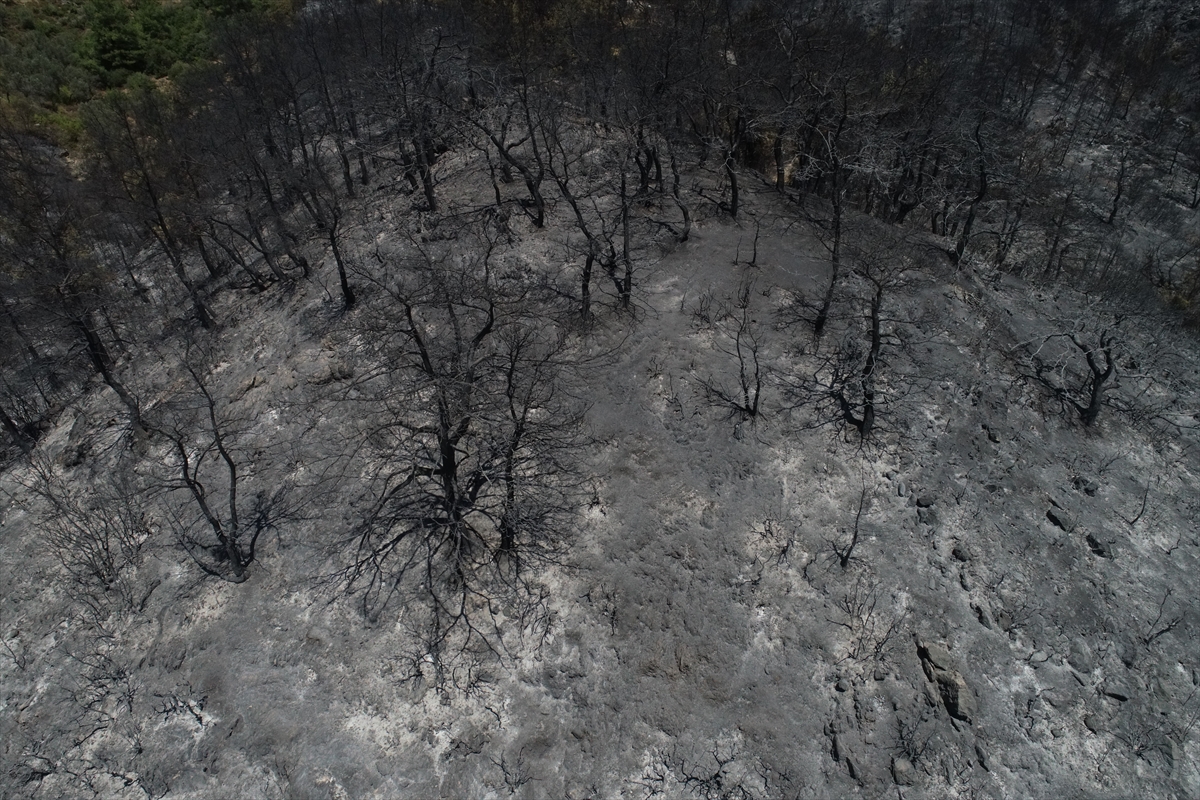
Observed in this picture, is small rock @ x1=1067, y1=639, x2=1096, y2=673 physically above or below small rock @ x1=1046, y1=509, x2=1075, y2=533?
below

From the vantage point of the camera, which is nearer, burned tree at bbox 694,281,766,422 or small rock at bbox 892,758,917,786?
small rock at bbox 892,758,917,786

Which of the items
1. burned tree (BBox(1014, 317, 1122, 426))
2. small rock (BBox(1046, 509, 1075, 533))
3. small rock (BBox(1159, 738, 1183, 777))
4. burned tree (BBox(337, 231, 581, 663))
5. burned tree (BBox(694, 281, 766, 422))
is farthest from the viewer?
burned tree (BBox(1014, 317, 1122, 426))

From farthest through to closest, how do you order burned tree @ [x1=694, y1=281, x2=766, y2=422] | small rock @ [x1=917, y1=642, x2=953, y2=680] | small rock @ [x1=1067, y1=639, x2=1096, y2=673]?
burned tree @ [x1=694, y1=281, x2=766, y2=422]
small rock @ [x1=1067, y1=639, x2=1096, y2=673]
small rock @ [x1=917, y1=642, x2=953, y2=680]

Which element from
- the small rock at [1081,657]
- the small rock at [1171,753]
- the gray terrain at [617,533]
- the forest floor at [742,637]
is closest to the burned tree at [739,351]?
the gray terrain at [617,533]

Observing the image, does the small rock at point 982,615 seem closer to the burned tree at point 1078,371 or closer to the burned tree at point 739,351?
the burned tree at point 739,351

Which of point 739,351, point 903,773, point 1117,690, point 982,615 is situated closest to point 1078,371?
point 982,615

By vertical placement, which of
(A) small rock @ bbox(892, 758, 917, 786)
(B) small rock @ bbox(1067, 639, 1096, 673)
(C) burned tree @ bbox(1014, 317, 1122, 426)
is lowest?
(A) small rock @ bbox(892, 758, 917, 786)

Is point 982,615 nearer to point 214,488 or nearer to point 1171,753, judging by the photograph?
point 1171,753

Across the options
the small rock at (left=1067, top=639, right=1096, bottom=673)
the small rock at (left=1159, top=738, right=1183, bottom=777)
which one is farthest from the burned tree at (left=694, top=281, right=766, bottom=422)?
the small rock at (left=1159, top=738, right=1183, bottom=777)

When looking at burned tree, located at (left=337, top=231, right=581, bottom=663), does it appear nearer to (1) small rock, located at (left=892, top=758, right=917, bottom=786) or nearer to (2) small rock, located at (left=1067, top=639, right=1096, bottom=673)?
(1) small rock, located at (left=892, top=758, right=917, bottom=786)

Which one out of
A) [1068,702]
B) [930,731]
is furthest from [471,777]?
[1068,702]
